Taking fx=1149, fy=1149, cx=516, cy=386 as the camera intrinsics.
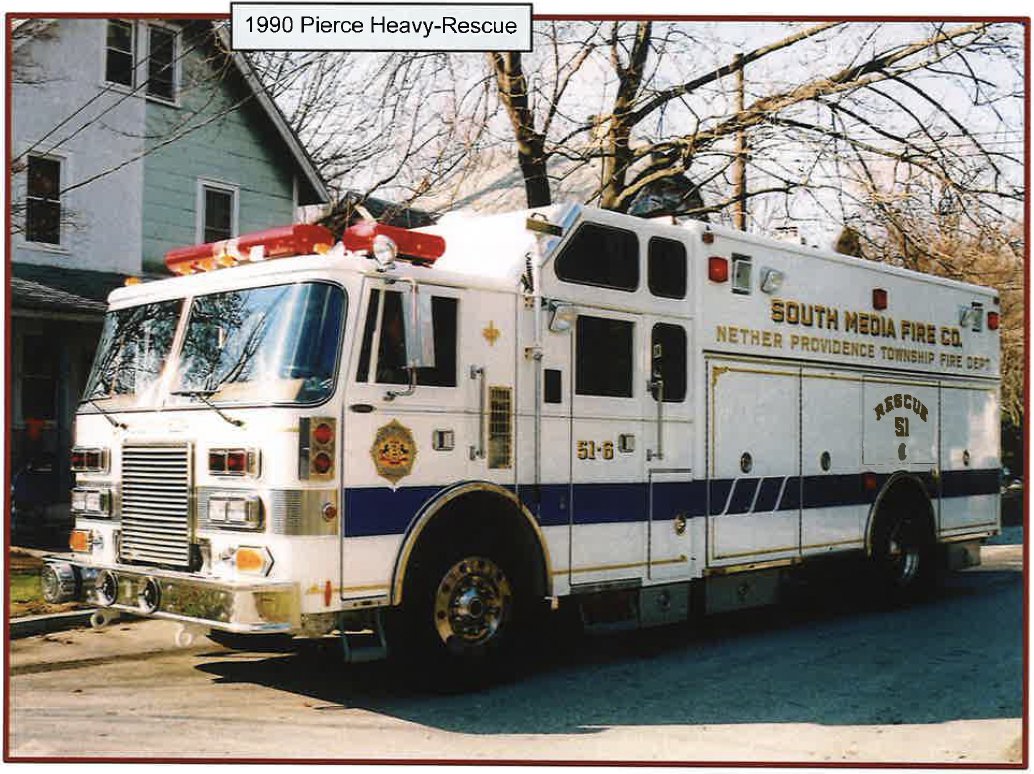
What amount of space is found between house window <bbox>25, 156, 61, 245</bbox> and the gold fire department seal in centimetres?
746

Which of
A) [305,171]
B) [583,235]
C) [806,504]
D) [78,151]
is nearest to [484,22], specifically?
[583,235]

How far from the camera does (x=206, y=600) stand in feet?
20.2

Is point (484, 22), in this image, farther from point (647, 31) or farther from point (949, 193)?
point (949, 193)

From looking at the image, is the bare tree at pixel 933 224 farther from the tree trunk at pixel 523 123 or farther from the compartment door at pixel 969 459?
the tree trunk at pixel 523 123

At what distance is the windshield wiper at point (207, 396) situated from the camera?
6309mm

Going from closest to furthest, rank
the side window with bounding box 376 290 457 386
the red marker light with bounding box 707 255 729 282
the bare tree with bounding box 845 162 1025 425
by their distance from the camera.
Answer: the side window with bounding box 376 290 457 386 → the red marker light with bounding box 707 255 729 282 → the bare tree with bounding box 845 162 1025 425

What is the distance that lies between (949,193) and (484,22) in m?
7.47

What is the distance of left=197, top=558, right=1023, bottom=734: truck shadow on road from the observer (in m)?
6.67

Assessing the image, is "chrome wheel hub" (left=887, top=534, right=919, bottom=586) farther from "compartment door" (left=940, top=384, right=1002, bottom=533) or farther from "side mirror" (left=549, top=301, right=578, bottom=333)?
"side mirror" (left=549, top=301, right=578, bottom=333)

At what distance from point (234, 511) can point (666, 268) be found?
359 centimetres

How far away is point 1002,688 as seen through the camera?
24.4 feet

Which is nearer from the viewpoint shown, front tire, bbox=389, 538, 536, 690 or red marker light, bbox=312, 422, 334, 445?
red marker light, bbox=312, 422, 334, 445

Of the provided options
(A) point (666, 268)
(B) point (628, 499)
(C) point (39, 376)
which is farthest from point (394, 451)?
(C) point (39, 376)
